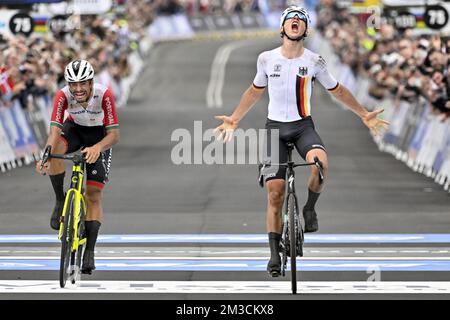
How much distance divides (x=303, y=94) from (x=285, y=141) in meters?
0.46

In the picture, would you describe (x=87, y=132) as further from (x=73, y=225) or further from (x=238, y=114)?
(x=238, y=114)

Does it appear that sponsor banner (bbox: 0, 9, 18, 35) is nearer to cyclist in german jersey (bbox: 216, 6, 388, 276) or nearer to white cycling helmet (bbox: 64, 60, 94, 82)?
white cycling helmet (bbox: 64, 60, 94, 82)

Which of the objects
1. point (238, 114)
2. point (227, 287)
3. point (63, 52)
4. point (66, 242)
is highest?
point (63, 52)

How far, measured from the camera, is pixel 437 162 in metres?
24.1

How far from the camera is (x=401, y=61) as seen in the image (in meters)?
28.3

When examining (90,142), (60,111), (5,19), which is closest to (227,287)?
(90,142)

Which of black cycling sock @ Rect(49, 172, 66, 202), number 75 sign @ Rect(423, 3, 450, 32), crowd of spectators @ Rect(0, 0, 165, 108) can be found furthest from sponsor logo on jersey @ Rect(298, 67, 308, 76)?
number 75 sign @ Rect(423, 3, 450, 32)

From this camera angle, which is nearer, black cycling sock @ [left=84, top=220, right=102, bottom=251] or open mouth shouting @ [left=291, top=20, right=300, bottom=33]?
open mouth shouting @ [left=291, top=20, right=300, bottom=33]

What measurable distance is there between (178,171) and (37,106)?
20.3ft

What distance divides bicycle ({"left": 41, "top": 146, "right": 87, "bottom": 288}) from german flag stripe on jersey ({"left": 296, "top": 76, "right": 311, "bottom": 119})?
2029 mm

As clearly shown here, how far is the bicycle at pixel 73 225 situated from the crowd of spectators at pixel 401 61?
9.54 meters

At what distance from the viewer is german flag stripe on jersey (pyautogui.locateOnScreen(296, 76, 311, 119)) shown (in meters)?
13.0
